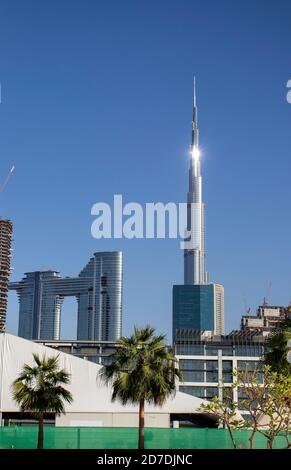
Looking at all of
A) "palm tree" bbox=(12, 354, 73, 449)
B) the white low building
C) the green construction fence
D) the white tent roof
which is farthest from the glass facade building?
the green construction fence

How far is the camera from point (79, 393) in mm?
43219

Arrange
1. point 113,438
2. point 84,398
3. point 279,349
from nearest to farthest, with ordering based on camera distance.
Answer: point 113,438 → point 279,349 → point 84,398

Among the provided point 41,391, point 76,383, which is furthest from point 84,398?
point 41,391

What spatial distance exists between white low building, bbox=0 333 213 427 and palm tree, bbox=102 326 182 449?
10.2m

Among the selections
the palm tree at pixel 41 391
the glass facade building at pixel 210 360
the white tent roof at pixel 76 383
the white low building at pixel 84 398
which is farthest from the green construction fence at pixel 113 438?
the glass facade building at pixel 210 360

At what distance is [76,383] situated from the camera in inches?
1705

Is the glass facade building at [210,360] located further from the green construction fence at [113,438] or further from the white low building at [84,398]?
the green construction fence at [113,438]

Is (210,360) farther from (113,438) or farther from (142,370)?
(113,438)

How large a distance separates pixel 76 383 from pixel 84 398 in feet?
3.75

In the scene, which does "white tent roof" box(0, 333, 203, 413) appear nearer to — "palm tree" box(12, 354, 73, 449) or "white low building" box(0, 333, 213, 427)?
"white low building" box(0, 333, 213, 427)

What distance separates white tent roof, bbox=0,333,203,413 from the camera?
42406 mm

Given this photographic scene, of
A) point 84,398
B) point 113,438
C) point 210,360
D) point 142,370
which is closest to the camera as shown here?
point 113,438

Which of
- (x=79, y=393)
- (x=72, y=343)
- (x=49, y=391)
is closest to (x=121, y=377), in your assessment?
(x=49, y=391)

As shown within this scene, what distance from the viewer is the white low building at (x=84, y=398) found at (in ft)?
140
